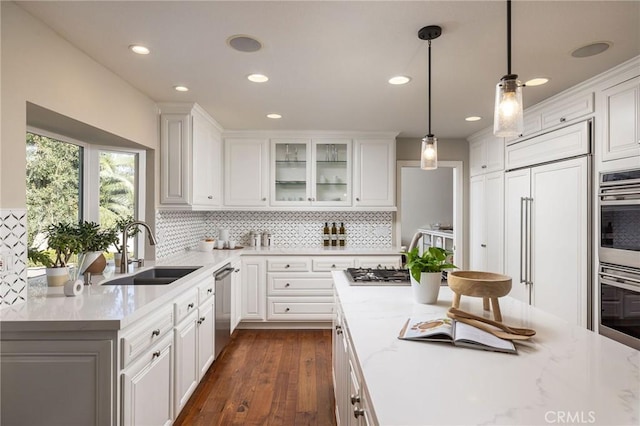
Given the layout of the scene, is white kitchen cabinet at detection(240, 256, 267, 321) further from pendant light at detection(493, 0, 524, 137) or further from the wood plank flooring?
pendant light at detection(493, 0, 524, 137)

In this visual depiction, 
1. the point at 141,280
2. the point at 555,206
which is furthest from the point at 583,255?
the point at 141,280

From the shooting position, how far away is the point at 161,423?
2.03 meters

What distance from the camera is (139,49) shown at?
2207mm

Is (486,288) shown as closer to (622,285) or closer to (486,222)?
(622,285)

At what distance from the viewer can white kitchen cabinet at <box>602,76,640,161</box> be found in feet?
7.72

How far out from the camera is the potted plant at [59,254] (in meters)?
2.00

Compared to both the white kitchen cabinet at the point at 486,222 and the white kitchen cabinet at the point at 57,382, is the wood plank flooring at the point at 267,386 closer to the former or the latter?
the white kitchen cabinet at the point at 57,382

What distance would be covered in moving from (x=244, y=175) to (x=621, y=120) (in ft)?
11.7

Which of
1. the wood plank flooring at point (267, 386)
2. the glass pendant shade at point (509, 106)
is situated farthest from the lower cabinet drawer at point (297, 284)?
the glass pendant shade at point (509, 106)

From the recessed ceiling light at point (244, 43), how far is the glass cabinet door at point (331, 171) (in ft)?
7.65

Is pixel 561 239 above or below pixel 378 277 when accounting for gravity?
above

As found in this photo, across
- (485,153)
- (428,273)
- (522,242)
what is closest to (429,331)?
(428,273)

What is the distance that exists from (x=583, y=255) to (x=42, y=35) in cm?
381

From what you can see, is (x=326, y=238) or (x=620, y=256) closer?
(x=620, y=256)
